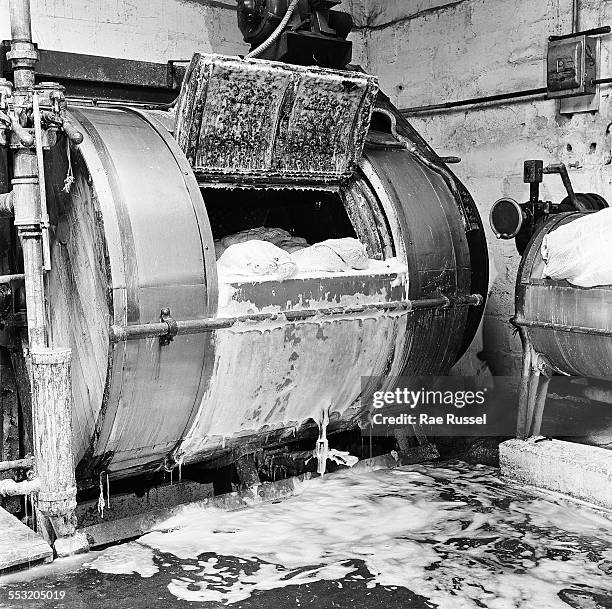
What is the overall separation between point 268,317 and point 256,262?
0.78ft

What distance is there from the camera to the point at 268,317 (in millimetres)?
3436

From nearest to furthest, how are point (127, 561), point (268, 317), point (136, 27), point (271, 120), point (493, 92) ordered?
1. point (127, 561)
2. point (268, 317)
3. point (271, 120)
4. point (136, 27)
5. point (493, 92)

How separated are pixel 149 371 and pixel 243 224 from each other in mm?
1576

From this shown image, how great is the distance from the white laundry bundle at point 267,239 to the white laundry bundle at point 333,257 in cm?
28

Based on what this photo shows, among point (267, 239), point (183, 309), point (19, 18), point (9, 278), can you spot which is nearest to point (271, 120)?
point (267, 239)

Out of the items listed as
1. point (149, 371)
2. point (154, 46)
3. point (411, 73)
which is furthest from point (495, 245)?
point (149, 371)

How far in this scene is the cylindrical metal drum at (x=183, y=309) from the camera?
3.12m

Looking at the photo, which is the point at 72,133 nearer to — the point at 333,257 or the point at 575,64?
the point at 333,257

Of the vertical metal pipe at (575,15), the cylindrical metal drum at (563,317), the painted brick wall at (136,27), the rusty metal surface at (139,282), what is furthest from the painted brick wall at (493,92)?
the rusty metal surface at (139,282)

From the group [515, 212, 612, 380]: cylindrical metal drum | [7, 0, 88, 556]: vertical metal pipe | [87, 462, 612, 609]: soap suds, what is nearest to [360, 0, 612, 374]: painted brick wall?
[515, 212, 612, 380]: cylindrical metal drum

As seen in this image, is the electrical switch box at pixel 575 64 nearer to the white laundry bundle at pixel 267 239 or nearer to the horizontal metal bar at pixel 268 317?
the horizontal metal bar at pixel 268 317

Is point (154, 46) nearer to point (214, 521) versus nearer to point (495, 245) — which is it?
Result: point (495, 245)

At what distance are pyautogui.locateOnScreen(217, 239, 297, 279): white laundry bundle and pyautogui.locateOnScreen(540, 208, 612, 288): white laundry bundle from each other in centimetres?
122

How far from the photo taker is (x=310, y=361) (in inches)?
145
